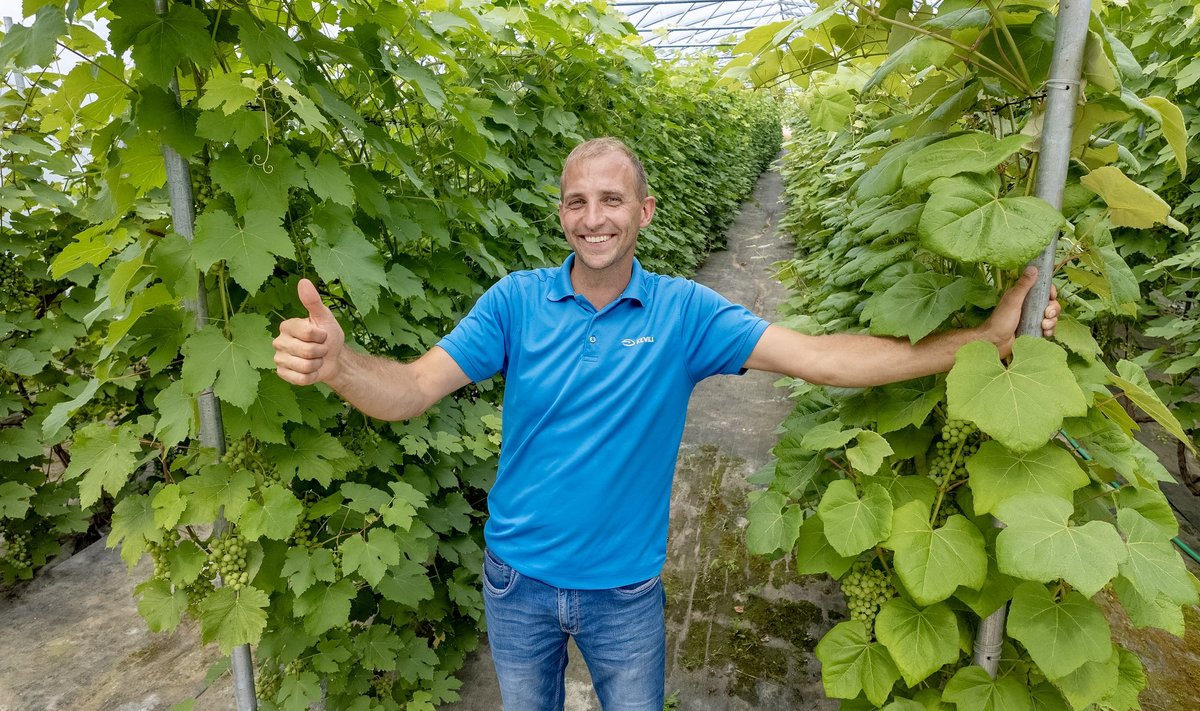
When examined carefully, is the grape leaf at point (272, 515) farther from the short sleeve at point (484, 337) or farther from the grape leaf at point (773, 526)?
the grape leaf at point (773, 526)

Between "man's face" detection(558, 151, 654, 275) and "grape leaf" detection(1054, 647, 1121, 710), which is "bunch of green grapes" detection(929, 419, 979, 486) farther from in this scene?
"man's face" detection(558, 151, 654, 275)

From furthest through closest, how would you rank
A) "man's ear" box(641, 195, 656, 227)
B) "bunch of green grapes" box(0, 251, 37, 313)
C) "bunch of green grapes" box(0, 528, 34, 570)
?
"bunch of green grapes" box(0, 528, 34, 570) < "bunch of green grapes" box(0, 251, 37, 313) < "man's ear" box(641, 195, 656, 227)

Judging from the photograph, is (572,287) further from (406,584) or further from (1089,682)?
(1089,682)

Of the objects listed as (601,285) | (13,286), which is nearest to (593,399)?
(601,285)

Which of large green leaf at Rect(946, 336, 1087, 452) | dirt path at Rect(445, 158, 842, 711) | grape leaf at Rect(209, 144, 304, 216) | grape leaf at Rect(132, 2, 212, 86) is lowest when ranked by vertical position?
dirt path at Rect(445, 158, 842, 711)

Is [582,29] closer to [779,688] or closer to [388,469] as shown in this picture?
[388,469]

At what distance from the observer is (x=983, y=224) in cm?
117

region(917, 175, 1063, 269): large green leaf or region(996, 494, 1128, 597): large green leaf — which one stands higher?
region(917, 175, 1063, 269): large green leaf

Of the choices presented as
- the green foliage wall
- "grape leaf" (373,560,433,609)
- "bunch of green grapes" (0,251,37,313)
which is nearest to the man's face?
the green foliage wall

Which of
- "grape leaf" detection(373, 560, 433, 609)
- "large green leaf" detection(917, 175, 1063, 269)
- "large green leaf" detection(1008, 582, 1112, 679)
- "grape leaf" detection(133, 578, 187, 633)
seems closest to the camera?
"large green leaf" detection(917, 175, 1063, 269)

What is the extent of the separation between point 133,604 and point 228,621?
205cm

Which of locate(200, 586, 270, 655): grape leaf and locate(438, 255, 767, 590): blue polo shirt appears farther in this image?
locate(438, 255, 767, 590): blue polo shirt

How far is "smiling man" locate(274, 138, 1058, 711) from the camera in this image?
5.65 ft

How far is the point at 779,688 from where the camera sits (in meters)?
2.58
